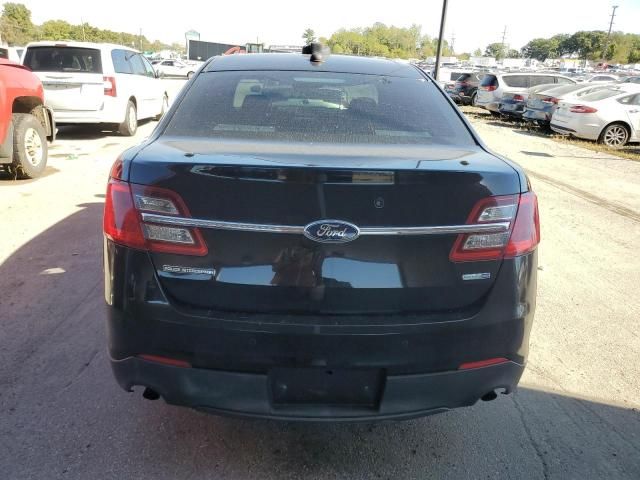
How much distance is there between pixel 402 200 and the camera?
1.95 meters

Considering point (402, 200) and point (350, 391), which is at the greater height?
point (402, 200)

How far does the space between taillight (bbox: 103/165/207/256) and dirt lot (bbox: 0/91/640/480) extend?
3.45 ft

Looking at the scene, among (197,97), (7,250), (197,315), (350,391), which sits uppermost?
(197,97)

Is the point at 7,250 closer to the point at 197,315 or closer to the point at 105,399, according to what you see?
the point at 105,399

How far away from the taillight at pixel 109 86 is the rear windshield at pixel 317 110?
8.54m

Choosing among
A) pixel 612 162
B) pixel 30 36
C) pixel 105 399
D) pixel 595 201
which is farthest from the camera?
pixel 30 36

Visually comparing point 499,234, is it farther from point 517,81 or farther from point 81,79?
point 517,81

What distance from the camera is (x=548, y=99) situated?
A: 623 inches

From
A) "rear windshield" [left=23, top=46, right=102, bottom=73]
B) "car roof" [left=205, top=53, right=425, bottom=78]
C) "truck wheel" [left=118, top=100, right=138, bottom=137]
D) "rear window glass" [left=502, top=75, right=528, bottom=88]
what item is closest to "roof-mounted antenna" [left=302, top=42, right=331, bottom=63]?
"car roof" [left=205, top=53, right=425, bottom=78]

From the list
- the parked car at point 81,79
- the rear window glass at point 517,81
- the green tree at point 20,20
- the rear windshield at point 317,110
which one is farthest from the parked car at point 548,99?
the green tree at point 20,20

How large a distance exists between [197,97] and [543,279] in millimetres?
3425

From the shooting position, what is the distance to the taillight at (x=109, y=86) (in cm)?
1067

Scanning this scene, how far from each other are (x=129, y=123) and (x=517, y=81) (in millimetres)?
14769

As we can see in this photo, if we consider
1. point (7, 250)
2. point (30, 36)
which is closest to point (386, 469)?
point (7, 250)
